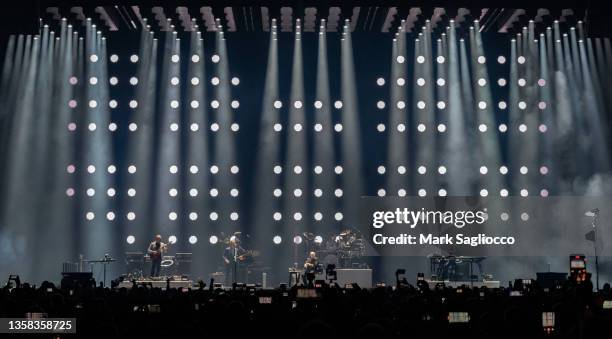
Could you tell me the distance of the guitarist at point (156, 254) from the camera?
64.6 feet

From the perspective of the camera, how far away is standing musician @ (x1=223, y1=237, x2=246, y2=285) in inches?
801

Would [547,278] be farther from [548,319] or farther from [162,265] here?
[548,319]

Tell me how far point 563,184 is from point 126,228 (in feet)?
35.5

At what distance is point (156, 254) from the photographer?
19688 millimetres

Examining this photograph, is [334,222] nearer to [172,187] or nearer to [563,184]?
[172,187]

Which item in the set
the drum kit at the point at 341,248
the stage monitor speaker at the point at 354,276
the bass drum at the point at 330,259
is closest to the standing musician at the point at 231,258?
the drum kit at the point at 341,248

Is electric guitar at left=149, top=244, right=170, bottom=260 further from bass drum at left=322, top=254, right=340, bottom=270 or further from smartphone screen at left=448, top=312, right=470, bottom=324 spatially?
smartphone screen at left=448, top=312, right=470, bottom=324

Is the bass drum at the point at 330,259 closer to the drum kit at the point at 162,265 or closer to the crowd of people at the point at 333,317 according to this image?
the drum kit at the point at 162,265

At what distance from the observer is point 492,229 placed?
20078 mm

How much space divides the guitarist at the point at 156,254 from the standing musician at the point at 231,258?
60.8 inches

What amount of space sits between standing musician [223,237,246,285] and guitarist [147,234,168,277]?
1545mm

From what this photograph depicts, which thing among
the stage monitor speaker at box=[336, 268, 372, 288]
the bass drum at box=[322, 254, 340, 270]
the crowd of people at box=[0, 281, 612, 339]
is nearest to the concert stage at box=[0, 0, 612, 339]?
the bass drum at box=[322, 254, 340, 270]

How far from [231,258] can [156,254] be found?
1802 mm

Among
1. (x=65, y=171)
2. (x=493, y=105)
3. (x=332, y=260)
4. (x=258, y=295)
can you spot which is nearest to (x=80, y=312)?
(x=258, y=295)
